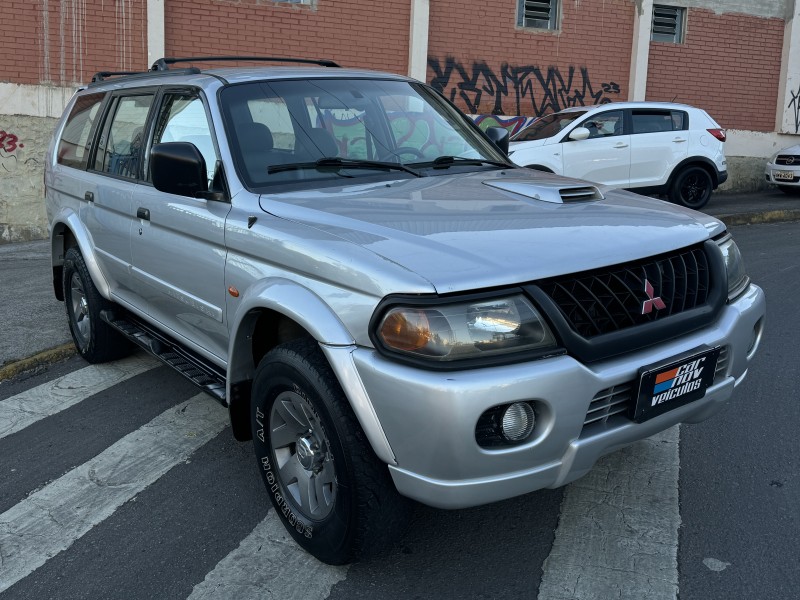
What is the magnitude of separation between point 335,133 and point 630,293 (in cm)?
176

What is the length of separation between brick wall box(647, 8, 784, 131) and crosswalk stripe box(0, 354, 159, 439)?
13229 millimetres

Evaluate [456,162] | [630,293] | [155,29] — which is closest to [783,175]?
[155,29]

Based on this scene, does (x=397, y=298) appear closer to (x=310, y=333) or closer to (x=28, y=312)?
(x=310, y=333)

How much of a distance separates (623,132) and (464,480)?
11257mm

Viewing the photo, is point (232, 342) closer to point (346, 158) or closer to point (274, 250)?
point (274, 250)

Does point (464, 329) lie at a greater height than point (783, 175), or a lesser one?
greater

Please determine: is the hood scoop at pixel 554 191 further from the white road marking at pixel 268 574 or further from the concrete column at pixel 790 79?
the concrete column at pixel 790 79

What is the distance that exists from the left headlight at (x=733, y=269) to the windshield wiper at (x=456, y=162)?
4.36 feet

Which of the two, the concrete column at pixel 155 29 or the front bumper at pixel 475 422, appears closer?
the front bumper at pixel 475 422

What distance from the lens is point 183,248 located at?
13.1ft

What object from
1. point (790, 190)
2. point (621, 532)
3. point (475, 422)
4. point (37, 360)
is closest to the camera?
point (475, 422)

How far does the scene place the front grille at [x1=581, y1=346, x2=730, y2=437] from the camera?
2.78m

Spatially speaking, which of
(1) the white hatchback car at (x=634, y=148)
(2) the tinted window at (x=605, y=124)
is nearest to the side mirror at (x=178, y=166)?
(1) the white hatchback car at (x=634, y=148)

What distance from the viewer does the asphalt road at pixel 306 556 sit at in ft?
9.98
